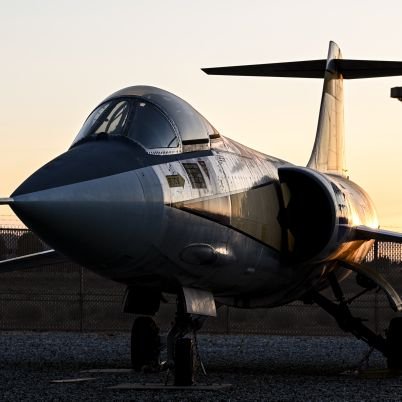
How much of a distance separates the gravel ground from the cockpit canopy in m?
2.31

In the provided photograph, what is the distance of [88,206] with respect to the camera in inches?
393

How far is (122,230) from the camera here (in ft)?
34.0

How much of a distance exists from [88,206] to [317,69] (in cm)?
960

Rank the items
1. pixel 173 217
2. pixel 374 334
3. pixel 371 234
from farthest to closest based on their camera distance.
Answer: pixel 374 334
pixel 371 234
pixel 173 217

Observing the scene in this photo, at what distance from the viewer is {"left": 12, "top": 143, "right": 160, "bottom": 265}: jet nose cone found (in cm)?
977

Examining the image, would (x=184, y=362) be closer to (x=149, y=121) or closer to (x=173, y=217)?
(x=173, y=217)

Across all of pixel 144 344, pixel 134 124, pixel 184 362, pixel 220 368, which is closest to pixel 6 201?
pixel 134 124

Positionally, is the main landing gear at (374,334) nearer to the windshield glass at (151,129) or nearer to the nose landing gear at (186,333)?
the nose landing gear at (186,333)

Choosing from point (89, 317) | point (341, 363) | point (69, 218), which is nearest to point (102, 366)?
point (341, 363)

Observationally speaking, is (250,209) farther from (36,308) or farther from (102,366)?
(36,308)

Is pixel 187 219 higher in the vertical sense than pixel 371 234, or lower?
higher

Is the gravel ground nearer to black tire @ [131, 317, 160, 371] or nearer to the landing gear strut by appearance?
the landing gear strut

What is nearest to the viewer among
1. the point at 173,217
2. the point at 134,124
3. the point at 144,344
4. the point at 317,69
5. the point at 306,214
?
the point at 173,217

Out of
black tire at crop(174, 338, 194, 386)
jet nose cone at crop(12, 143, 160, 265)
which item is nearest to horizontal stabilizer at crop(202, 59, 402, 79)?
black tire at crop(174, 338, 194, 386)
